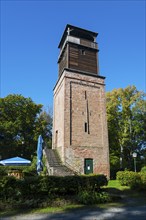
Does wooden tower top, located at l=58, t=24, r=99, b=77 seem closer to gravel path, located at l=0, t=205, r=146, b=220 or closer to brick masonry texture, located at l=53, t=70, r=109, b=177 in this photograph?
brick masonry texture, located at l=53, t=70, r=109, b=177

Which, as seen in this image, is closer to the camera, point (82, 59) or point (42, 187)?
point (42, 187)

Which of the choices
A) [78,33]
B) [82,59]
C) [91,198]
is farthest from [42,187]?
[78,33]

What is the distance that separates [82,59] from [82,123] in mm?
7731

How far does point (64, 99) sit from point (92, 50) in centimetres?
774

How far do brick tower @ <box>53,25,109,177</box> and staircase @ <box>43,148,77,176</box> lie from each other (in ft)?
1.94

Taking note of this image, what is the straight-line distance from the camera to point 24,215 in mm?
6258

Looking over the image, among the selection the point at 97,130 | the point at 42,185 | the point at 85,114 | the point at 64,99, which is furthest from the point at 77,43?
the point at 42,185

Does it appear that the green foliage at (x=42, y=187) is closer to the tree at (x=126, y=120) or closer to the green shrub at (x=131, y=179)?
the green shrub at (x=131, y=179)

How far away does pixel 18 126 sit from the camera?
28.9 metres

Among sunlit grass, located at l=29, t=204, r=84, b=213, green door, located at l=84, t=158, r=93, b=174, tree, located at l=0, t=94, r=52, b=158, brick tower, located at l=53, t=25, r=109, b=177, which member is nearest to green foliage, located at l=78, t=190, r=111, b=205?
sunlit grass, located at l=29, t=204, r=84, b=213

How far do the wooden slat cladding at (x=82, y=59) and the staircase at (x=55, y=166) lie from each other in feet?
32.4

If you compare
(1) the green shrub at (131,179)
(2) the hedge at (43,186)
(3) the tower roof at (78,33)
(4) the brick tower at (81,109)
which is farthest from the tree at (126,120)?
(2) the hedge at (43,186)

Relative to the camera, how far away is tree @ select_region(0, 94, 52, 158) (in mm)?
28203

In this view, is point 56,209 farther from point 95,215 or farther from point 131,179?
point 131,179
